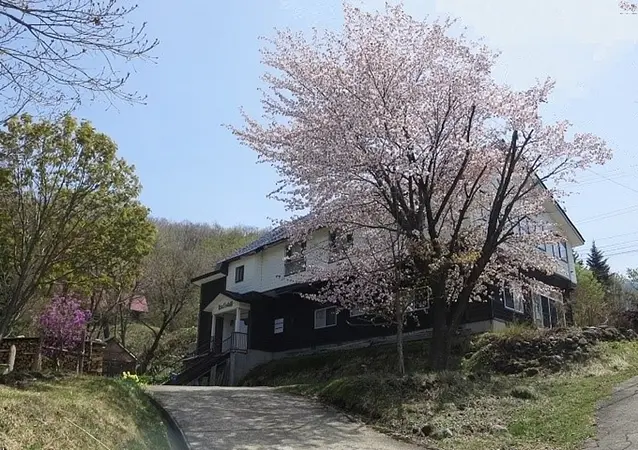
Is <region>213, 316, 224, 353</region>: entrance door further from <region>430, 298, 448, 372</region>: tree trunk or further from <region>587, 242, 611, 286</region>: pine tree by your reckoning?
<region>587, 242, 611, 286</region>: pine tree

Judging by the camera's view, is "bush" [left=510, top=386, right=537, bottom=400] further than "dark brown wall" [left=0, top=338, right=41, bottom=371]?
No

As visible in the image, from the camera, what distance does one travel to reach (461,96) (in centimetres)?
1448

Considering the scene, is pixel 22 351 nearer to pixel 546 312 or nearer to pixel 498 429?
pixel 498 429

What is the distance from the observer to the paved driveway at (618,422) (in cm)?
835

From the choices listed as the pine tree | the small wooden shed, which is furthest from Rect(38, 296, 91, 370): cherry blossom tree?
the pine tree

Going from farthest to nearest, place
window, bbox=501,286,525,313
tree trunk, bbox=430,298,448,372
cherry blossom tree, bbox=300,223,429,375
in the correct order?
1. window, bbox=501,286,525,313
2. cherry blossom tree, bbox=300,223,429,375
3. tree trunk, bbox=430,298,448,372

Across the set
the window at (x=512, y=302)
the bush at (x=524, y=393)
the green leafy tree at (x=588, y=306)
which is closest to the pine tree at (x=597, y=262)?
the green leafy tree at (x=588, y=306)

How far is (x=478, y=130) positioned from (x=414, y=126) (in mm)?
1917

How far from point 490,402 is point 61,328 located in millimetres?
11153

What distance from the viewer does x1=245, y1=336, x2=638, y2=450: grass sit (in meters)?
9.31

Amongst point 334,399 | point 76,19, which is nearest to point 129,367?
point 334,399

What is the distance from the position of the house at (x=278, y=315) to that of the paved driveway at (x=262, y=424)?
8562 millimetres

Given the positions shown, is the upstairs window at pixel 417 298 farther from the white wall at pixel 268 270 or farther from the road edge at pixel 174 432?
the white wall at pixel 268 270

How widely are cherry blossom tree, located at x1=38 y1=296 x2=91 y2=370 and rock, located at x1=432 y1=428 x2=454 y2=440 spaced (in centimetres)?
1034
